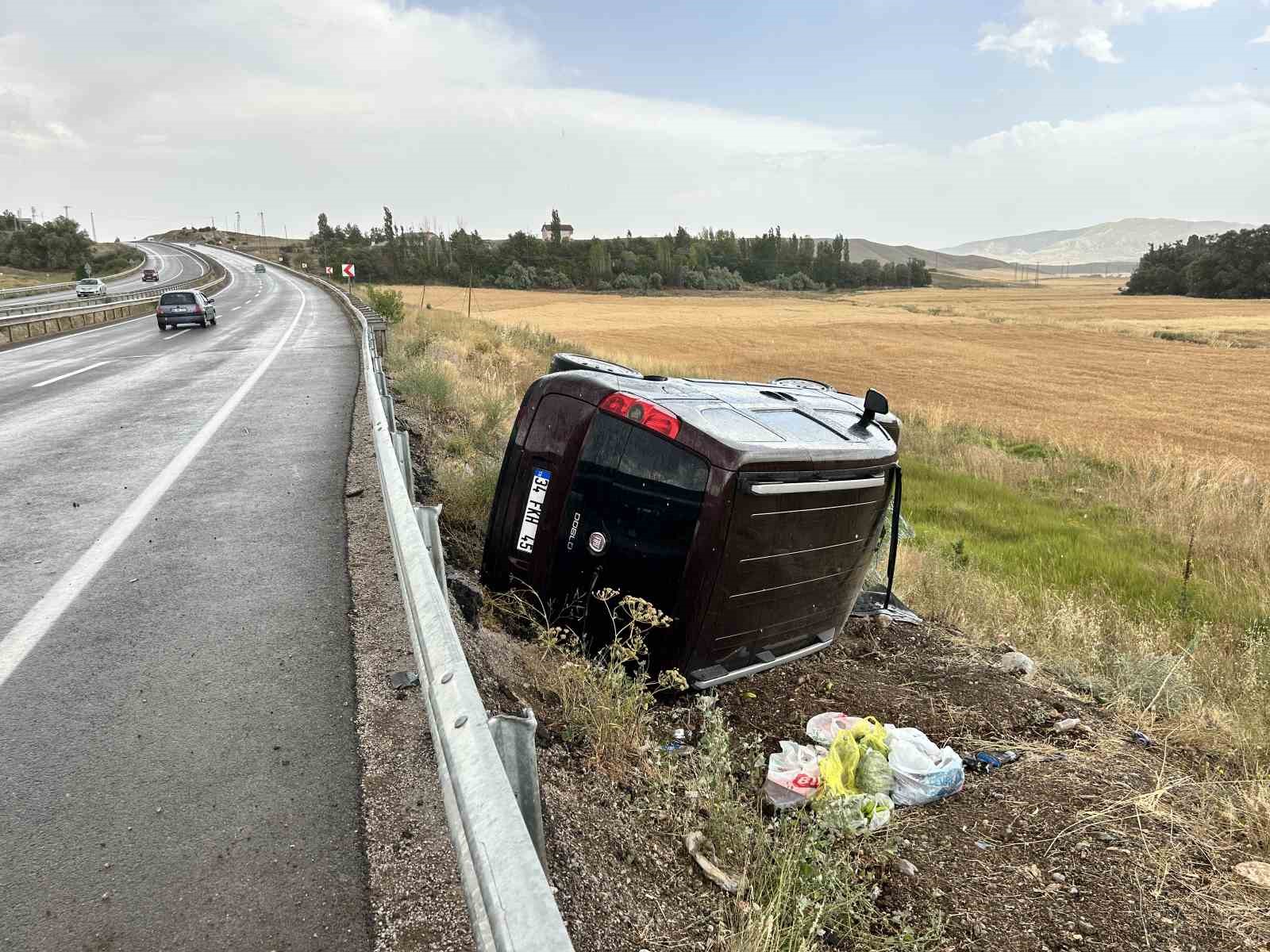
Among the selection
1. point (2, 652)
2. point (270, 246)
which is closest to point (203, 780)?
point (2, 652)

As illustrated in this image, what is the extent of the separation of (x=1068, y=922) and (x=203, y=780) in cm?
315

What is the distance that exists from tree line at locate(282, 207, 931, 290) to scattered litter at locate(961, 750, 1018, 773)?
280ft

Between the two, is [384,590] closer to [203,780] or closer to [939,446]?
[203,780]

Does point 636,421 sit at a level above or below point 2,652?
above

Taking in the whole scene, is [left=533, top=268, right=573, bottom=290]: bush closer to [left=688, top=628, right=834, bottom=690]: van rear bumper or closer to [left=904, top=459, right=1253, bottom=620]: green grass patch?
[left=904, top=459, right=1253, bottom=620]: green grass patch

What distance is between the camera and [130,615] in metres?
4.29

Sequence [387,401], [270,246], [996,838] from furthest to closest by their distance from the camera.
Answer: [270,246]
[387,401]
[996,838]

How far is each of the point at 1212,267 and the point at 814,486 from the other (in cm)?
11131

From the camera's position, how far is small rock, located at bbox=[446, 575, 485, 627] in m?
4.23

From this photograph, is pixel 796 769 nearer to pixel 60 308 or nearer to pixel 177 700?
pixel 177 700

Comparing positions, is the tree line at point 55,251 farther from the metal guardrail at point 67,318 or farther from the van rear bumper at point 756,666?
the van rear bumper at point 756,666

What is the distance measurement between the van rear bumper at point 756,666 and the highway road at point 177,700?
1.65m

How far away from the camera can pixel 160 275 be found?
68688 mm

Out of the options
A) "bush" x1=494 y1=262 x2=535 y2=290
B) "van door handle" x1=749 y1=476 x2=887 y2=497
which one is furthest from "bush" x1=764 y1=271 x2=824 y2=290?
"van door handle" x1=749 y1=476 x2=887 y2=497
